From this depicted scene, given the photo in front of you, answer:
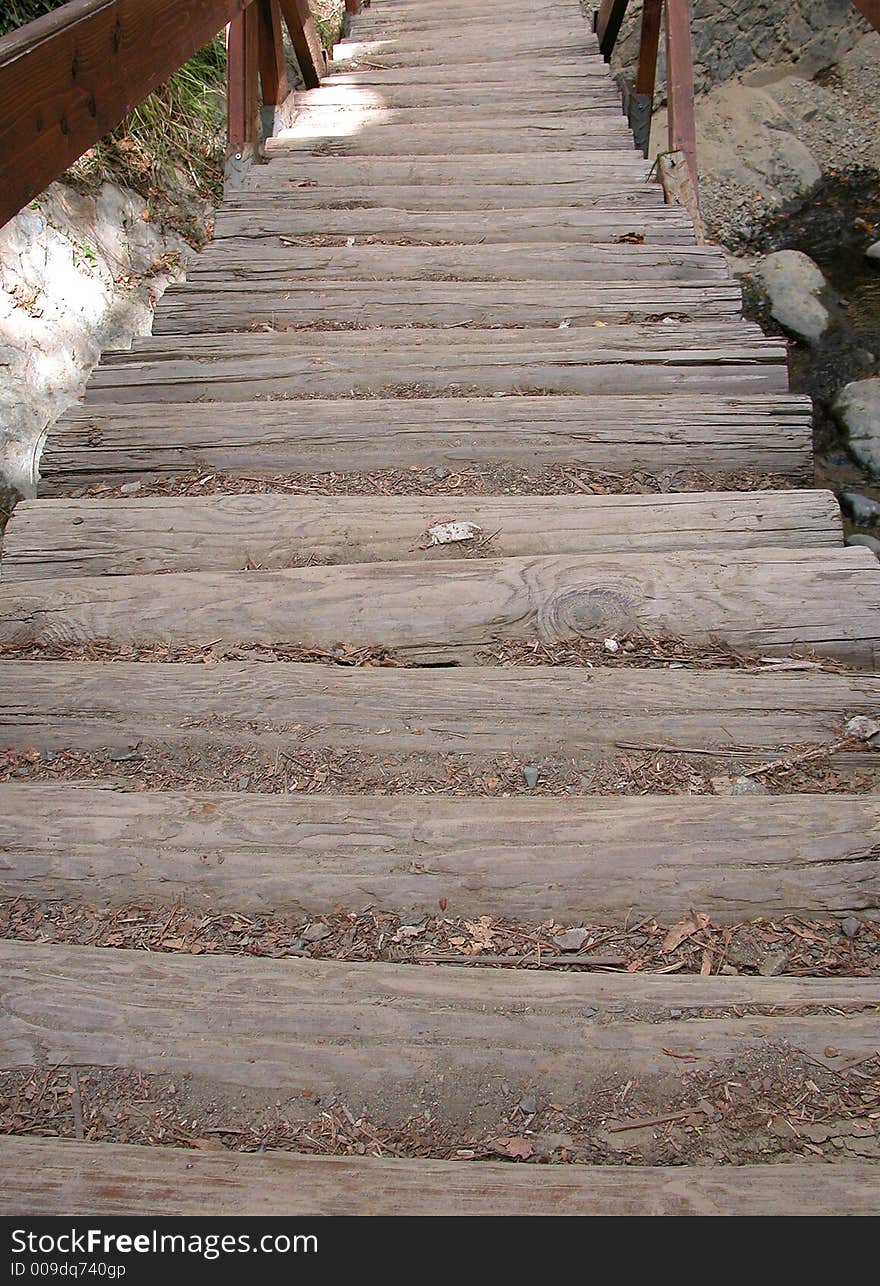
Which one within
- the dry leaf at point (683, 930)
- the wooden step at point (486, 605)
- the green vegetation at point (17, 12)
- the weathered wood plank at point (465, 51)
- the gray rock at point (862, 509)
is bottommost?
the gray rock at point (862, 509)

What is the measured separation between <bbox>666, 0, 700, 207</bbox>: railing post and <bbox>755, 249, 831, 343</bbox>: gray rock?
2.69 metres

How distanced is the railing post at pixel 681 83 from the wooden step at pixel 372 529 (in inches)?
85.3

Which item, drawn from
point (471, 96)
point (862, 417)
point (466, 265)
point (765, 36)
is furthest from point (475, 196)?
point (765, 36)

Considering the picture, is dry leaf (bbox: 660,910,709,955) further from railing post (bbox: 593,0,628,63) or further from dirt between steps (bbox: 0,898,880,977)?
railing post (bbox: 593,0,628,63)

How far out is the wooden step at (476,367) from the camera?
275 centimetres

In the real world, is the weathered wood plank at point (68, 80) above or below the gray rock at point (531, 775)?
above

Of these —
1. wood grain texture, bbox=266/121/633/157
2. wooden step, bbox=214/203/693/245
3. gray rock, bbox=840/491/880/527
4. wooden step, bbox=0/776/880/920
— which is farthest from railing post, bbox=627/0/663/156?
wooden step, bbox=0/776/880/920

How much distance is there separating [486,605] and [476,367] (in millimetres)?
1118

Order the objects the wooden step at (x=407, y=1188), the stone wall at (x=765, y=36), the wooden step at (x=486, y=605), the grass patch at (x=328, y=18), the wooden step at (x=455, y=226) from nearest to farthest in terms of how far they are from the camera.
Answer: the wooden step at (x=407, y=1188) < the wooden step at (x=486, y=605) < the wooden step at (x=455, y=226) < the grass patch at (x=328, y=18) < the stone wall at (x=765, y=36)

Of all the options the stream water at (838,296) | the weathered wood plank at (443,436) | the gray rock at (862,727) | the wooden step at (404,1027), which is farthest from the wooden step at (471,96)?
the wooden step at (404,1027)

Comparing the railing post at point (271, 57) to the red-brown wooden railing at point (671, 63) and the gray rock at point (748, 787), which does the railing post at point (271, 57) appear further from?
the gray rock at point (748, 787)

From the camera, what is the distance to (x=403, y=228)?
374cm

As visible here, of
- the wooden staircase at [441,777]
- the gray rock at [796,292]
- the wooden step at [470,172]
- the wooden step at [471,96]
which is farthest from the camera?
the gray rock at [796,292]

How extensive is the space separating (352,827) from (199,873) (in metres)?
0.25
